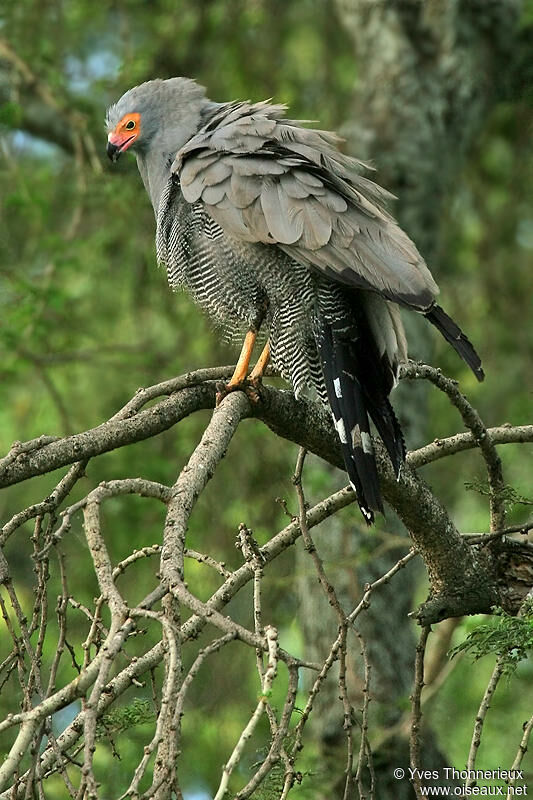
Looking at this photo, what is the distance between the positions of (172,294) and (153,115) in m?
2.73

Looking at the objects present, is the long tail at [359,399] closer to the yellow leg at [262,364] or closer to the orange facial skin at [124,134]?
the yellow leg at [262,364]

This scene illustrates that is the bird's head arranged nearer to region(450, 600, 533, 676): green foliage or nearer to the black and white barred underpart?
the black and white barred underpart

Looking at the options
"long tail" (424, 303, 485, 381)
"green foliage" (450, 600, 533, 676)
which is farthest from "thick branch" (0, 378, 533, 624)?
"green foliage" (450, 600, 533, 676)

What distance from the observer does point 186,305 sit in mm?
7457

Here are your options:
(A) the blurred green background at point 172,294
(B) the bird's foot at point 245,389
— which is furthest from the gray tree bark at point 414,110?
(B) the bird's foot at point 245,389

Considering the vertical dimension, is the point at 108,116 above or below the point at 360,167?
above

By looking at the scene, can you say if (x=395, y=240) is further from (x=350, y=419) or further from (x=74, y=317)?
(x=74, y=317)

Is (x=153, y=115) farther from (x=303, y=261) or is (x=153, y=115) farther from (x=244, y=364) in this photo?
(x=244, y=364)

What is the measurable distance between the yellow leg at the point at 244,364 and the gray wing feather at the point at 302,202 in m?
0.36

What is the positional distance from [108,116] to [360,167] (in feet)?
4.48

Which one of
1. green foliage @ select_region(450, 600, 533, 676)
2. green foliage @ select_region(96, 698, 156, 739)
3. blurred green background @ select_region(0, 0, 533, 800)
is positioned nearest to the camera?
green foliage @ select_region(96, 698, 156, 739)

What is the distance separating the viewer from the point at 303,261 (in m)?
3.47

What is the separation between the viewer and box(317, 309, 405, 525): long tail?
3.12 metres

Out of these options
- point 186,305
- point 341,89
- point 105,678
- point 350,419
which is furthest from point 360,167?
point 341,89
